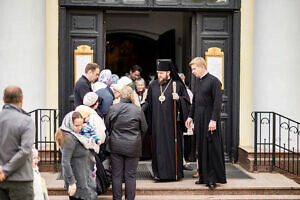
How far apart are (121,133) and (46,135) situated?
3.38 metres

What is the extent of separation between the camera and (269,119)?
10.8m

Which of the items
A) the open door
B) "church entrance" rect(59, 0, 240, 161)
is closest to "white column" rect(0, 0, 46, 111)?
"church entrance" rect(59, 0, 240, 161)

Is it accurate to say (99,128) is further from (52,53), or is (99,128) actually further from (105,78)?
(52,53)

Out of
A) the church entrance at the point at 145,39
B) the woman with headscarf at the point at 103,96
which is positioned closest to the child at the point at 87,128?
the woman with headscarf at the point at 103,96

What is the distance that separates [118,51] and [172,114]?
986 centimetres

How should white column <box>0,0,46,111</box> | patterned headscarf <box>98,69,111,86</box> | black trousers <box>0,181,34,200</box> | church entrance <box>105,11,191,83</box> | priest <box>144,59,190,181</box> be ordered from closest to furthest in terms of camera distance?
black trousers <box>0,181,34,200</box>, priest <box>144,59,190,181</box>, patterned headscarf <box>98,69,111,86</box>, white column <box>0,0,46,111</box>, church entrance <box>105,11,191,83</box>

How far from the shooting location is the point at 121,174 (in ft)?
27.3

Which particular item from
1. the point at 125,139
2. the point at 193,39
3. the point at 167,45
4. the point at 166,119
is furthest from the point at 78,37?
the point at 167,45

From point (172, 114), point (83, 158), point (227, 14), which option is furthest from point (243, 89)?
point (83, 158)

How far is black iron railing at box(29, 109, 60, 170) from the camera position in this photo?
10.2m

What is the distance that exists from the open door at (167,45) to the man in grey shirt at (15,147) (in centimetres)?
1077

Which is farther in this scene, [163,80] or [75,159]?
[163,80]

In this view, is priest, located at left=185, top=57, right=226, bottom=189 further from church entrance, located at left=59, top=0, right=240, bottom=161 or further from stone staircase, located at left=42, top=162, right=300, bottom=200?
church entrance, located at left=59, top=0, right=240, bottom=161

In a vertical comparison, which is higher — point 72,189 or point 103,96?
point 103,96
